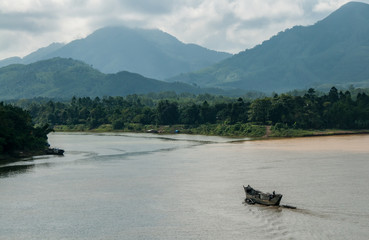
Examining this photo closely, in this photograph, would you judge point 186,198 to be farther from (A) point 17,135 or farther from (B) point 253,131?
(B) point 253,131

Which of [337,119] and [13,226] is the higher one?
[337,119]

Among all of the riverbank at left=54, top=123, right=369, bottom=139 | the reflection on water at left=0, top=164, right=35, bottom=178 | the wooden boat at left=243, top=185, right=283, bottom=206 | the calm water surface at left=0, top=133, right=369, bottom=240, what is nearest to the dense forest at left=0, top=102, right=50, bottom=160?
the calm water surface at left=0, top=133, right=369, bottom=240

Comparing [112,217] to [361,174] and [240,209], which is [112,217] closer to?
[240,209]

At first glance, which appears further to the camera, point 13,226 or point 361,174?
point 361,174

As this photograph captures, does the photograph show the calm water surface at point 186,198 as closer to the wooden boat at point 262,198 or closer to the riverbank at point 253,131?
the wooden boat at point 262,198

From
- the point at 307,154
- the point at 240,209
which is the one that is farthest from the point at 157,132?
the point at 240,209

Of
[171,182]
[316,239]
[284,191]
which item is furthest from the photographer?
[171,182]

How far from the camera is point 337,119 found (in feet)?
513

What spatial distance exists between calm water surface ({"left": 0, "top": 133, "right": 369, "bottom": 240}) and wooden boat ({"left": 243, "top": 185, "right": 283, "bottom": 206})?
78 cm

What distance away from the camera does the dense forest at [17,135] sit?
90.9 m

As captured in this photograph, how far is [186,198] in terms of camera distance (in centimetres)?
5331

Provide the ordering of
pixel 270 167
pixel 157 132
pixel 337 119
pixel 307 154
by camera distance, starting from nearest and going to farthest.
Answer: pixel 270 167, pixel 307 154, pixel 337 119, pixel 157 132

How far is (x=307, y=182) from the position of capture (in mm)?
60188

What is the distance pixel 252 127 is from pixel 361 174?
303 feet
